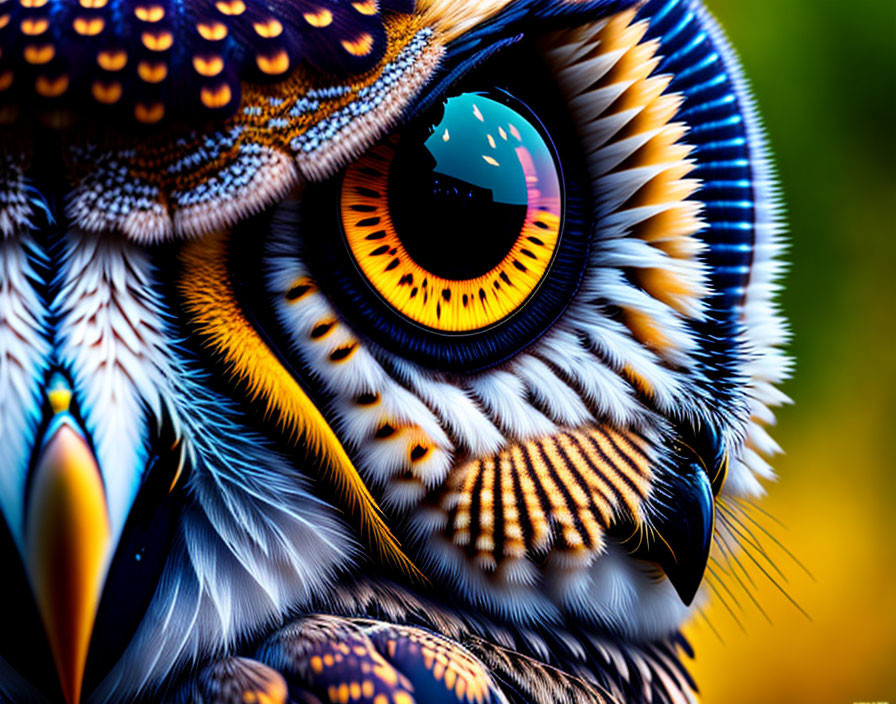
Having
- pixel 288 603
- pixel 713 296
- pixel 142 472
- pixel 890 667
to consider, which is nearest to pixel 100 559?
pixel 142 472

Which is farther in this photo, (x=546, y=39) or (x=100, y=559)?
(x=546, y=39)

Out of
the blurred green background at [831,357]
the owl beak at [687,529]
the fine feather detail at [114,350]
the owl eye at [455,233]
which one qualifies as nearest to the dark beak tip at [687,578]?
the owl beak at [687,529]

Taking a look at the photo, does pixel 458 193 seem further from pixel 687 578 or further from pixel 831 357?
pixel 831 357

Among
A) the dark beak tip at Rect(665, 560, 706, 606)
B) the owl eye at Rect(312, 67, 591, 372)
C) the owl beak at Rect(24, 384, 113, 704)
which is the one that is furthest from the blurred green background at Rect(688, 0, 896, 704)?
the owl beak at Rect(24, 384, 113, 704)

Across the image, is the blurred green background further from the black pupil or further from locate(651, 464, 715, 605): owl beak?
the black pupil

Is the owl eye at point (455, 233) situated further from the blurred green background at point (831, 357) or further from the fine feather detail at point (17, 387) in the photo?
the blurred green background at point (831, 357)

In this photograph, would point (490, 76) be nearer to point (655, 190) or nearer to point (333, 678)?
point (655, 190)
